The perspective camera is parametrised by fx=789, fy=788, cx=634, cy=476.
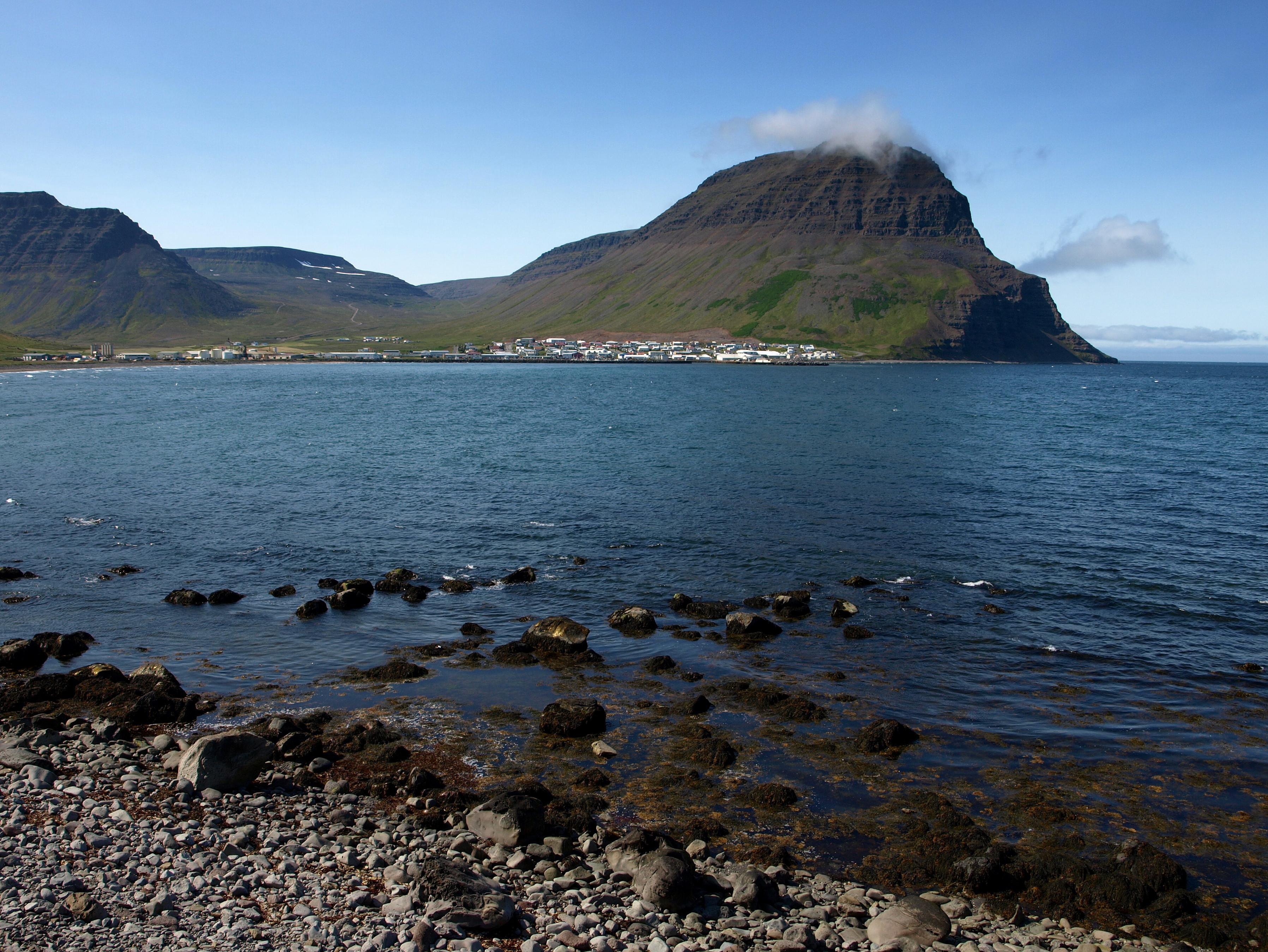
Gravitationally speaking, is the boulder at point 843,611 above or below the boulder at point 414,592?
above

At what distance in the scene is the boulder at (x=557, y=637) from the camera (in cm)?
3069

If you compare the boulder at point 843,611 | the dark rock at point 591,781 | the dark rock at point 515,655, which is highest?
the boulder at point 843,611

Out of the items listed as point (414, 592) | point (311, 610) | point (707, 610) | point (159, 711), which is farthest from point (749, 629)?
point (159, 711)

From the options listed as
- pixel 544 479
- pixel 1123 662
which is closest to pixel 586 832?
pixel 1123 662

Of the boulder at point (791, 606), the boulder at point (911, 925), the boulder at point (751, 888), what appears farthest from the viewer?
the boulder at point (791, 606)

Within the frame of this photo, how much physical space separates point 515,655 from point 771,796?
506 inches

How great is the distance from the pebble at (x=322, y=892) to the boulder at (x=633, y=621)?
14585 millimetres

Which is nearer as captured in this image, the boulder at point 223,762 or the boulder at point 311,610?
the boulder at point 223,762

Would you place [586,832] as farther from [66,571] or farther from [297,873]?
[66,571]

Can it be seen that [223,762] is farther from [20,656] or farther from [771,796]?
[20,656]

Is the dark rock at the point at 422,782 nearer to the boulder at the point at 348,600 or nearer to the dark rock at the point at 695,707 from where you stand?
the dark rock at the point at 695,707

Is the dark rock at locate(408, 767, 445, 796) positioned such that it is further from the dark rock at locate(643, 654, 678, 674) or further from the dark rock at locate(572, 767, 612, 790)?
the dark rock at locate(643, 654, 678, 674)

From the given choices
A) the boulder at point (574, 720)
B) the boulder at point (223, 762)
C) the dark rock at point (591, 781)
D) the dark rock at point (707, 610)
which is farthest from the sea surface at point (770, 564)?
the boulder at point (223, 762)

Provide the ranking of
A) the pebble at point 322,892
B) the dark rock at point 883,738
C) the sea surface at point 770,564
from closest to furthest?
the pebble at point 322,892, the dark rock at point 883,738, the sea surface at point 770,564
